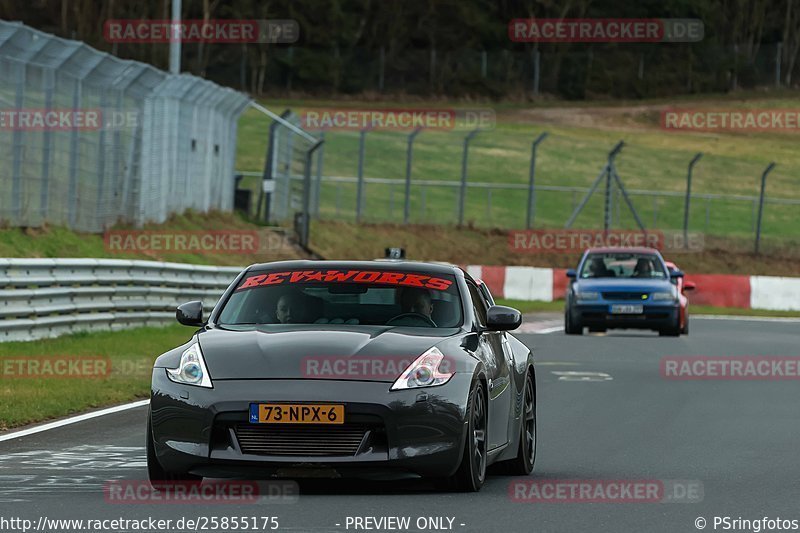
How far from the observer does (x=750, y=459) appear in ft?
39.6

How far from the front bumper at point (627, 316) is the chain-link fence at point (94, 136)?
814 centimetres

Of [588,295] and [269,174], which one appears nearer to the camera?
[588,295]

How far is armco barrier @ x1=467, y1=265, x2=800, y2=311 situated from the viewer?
42.0 meters

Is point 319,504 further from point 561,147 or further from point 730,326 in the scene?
point 561,147

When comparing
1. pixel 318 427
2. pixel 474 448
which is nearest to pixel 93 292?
pixel 474 448

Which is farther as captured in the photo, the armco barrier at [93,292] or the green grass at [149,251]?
the green grass at [149,251]

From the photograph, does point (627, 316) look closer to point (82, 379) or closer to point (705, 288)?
point (82, 379)

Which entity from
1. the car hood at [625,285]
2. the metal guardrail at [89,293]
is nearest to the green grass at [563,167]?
the car hood at [625,285]

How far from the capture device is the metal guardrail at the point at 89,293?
20469 mm

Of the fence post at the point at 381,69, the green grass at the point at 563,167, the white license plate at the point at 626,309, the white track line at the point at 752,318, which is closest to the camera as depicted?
the white license plate at the point at 626,309

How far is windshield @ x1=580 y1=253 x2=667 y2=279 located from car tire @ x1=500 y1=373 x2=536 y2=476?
704 inches

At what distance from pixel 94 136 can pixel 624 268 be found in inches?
349

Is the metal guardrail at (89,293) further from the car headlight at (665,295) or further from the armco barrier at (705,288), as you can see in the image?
the armco barrier at (705,288)

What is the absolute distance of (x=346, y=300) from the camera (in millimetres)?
10812
